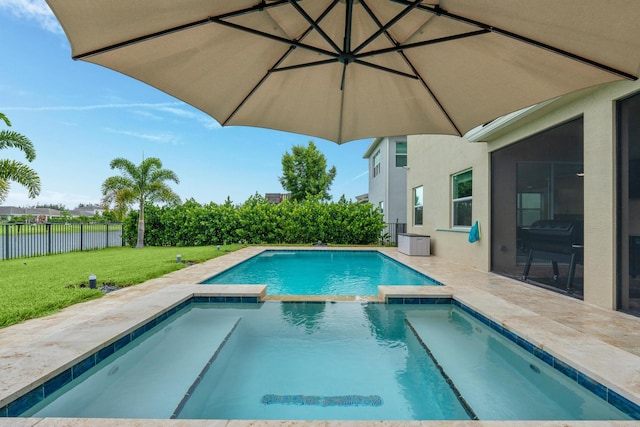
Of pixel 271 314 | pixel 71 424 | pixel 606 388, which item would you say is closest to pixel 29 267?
pixel 271 314

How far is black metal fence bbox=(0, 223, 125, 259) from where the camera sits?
10586 mm

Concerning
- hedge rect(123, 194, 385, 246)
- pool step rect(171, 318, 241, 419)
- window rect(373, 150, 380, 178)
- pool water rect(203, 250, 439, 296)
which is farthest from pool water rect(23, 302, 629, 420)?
window rect(373, 150, 380, 178)

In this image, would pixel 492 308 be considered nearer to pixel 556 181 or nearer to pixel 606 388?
pixel 606 388

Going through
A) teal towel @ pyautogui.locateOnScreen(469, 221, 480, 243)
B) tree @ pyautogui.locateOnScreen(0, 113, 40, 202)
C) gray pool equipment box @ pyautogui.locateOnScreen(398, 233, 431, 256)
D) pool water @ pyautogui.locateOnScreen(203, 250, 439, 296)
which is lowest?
pool water @ pyautogui.locateOnScreen(203, 250, 439, 296)

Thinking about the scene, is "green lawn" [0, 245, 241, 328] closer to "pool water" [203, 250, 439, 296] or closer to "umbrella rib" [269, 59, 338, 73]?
"pool water" [203, 250, 439, 296]

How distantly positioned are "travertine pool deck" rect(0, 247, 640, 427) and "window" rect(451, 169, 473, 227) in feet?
9.97

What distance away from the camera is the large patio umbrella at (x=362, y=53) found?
2.35m

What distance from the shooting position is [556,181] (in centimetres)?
778

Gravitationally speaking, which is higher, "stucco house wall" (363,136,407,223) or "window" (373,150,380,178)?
"window" (373,150,380,178)

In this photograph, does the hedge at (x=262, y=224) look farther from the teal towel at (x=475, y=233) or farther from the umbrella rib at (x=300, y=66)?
the umbrella rib at (x=300, y=66)

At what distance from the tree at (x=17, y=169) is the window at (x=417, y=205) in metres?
12.8

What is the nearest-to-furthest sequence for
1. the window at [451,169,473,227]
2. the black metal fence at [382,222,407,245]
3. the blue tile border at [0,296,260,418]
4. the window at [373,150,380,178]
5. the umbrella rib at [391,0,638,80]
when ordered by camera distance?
the blue tile border at [0,296,260,418] < the umbrella rib at [391,0,638,80] < the window at [451,169,473,227] < the black metal fence at [382,222,407,245] < the window at [373,150,380,178]

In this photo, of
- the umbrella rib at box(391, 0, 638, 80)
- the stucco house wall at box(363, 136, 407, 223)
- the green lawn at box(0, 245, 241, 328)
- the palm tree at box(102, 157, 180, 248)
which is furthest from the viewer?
the stucco house wall at box(363, 136, 407, 223)

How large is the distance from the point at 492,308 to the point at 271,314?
10.1 ft
